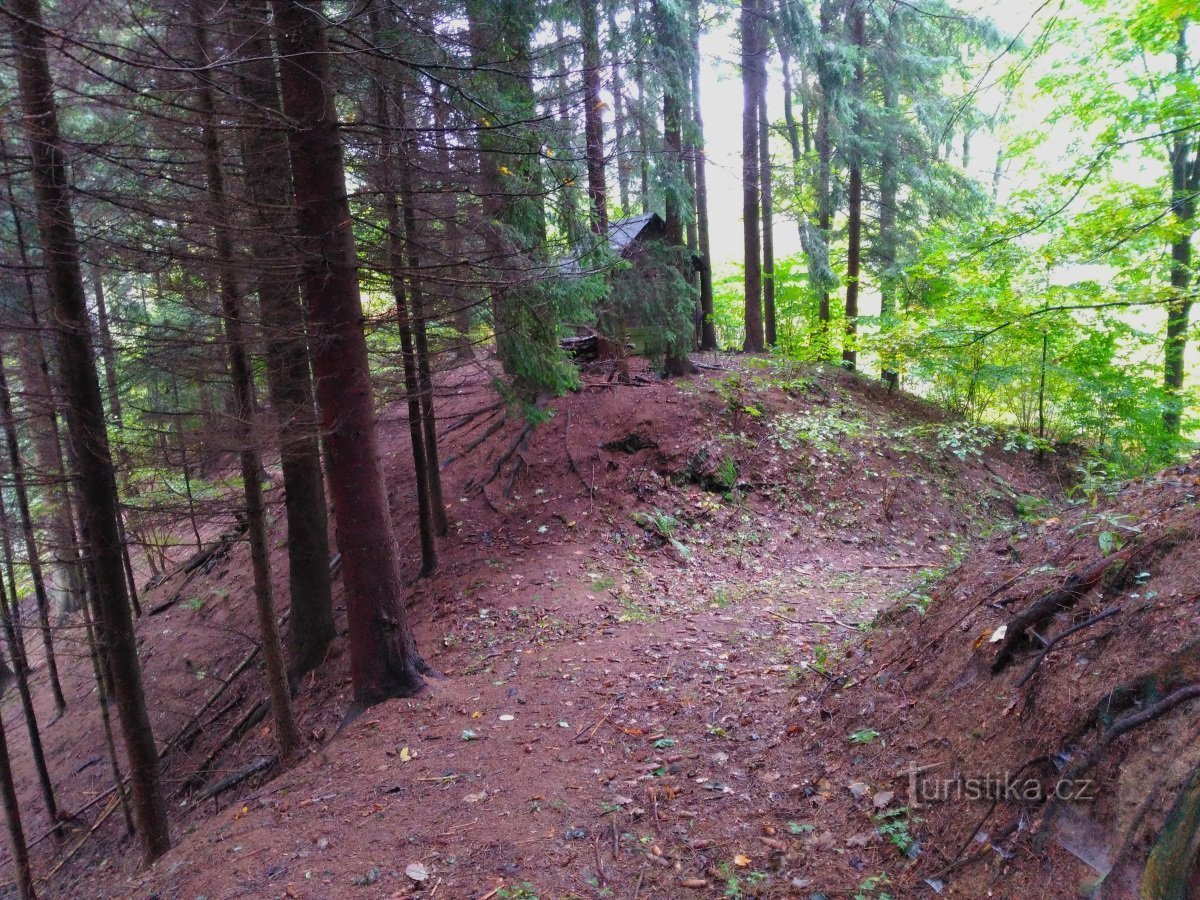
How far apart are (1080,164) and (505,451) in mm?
8924

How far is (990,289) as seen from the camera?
33.8 feet

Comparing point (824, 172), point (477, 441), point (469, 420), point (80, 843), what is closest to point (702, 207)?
point (824, 172)

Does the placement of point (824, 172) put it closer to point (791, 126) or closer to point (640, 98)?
point (791, 126)

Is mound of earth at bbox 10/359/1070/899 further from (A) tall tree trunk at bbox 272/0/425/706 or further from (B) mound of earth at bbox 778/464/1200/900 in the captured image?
(A) tall tree trunk at bbox 272/0/425/706

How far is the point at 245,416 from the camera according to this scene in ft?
20.6

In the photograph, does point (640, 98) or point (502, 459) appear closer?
point (502, 459)

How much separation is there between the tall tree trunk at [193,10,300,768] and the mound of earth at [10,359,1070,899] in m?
0.67

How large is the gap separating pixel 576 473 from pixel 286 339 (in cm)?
598

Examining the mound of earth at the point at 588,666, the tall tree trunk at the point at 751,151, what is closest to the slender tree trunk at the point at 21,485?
the mound of earth at the point at 588,666

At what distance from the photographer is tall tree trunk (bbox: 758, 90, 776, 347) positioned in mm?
Result: 15617

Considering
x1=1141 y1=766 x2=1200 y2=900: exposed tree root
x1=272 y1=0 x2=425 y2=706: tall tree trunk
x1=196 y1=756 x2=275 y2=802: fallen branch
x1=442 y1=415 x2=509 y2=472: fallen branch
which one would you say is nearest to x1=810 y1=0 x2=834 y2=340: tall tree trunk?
x1=442 y1=415 x2=509 y2=472: fallen branch

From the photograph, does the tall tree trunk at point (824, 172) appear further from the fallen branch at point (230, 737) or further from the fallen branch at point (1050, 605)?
the fallen branch at point (230, 737)

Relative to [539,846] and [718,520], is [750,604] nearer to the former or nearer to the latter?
[718,520]

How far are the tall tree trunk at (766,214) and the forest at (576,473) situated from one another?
359 mm
